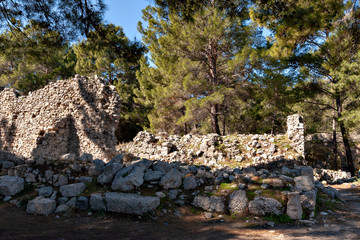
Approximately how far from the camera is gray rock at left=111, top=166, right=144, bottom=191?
13.3 ft

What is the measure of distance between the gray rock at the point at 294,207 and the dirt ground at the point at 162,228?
165mm

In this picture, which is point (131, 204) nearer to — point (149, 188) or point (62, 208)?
point (149, 188)

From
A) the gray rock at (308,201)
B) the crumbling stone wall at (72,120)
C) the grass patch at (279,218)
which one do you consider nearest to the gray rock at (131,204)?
the grass patch at (279,218)

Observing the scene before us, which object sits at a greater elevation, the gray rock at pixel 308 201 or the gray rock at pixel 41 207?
the gray rock at pixel 308 201

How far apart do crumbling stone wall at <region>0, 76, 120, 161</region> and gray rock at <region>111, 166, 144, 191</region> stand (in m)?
4.52

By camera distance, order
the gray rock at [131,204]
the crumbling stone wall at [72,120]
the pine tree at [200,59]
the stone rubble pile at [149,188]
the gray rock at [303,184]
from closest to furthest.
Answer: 1. the gray rock at [131,204]
2. the stone rubble pile at [149,188]
3. the gray rock at [303,184]
4. the crumbling stone wall at [72,120]
5. the pine tree at [200,59]

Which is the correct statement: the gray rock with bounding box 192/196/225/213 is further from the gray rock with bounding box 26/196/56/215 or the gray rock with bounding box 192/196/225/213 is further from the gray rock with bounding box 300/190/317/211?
the gray rock with bounding box 26/196/56/215

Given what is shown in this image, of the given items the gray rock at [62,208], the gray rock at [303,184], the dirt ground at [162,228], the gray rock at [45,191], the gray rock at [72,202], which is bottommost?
the dirt ground at [162,228]

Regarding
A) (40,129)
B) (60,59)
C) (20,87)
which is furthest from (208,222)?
(60,59)

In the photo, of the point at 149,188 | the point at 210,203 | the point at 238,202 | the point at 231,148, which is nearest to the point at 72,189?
the point at 149,188

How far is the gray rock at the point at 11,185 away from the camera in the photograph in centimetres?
419

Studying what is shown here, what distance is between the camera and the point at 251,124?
634 inches

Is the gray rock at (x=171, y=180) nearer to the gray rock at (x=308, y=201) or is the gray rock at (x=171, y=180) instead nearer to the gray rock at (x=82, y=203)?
the gray rock at (x=82, y=203)

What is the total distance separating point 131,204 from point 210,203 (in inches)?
55.7
